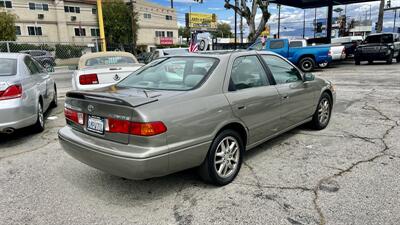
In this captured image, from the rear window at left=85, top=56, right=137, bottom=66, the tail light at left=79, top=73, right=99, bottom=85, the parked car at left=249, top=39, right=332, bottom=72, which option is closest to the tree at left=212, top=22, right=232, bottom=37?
the parked car at left=249, top=39, right=332, bottom=72

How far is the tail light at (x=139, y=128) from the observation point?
2889mm

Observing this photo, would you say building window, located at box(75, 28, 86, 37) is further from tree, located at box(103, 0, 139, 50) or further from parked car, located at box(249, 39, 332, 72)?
parked car, located at box(249, 39, 332, 72)

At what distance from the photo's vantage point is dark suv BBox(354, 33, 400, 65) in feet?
58.7

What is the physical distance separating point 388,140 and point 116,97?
4.36 m

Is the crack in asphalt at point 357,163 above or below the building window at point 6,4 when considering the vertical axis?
below

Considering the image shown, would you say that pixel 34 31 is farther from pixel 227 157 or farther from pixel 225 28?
pixel 225 28

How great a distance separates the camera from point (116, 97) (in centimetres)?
315

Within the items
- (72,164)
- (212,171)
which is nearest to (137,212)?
(212,171)

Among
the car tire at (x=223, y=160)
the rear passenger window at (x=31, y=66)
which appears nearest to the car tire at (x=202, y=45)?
the rear passenger window at (x=31, y=66)

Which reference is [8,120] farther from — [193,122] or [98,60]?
[98,60]

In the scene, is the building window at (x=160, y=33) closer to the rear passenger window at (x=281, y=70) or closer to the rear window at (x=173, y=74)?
the rear passenger window at (x=281, y=70)

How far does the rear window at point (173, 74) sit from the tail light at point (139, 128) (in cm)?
69

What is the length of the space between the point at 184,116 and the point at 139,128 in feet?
1.52

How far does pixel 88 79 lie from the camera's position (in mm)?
7031
